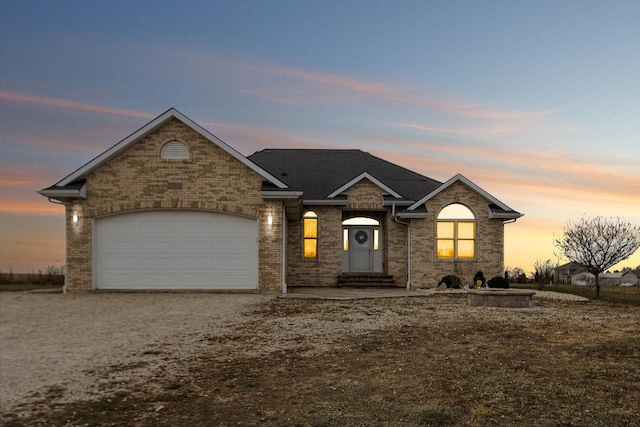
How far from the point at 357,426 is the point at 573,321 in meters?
9.06

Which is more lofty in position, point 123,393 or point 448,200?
point 448,200

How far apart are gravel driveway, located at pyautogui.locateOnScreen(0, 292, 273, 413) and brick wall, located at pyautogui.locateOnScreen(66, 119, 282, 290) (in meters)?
1.64

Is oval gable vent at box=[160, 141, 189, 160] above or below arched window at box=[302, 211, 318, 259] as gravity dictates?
above

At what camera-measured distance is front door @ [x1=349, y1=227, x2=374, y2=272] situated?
24.7 meters

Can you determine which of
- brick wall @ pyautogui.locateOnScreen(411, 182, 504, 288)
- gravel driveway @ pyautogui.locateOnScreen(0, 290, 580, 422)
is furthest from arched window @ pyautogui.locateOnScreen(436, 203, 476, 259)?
gravel driveway @ pyautogui.locateOnScreen(0, 290, 580, 422)

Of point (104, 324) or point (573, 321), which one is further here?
point (573, 321)

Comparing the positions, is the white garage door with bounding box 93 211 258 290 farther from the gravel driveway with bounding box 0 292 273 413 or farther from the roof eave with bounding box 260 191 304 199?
the gravel driveway with bounding box 0 292 273 413

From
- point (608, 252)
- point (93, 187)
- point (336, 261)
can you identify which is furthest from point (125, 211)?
point (608, 252)

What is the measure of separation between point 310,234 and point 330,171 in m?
4.26

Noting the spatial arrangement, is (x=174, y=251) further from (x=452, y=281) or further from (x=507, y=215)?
(x=507, y=215)

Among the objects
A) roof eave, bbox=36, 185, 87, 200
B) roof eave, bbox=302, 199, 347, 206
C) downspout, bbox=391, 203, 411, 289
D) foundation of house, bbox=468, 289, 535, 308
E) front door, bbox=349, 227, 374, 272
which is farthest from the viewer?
front door, bbox=349, 227, 374, 272

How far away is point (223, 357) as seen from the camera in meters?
8.65

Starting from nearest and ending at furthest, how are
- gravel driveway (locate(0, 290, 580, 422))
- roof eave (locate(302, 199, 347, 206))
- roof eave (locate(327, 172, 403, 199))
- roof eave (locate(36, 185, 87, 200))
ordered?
gravel driveway (locate(0, 290, 580, 422)) < roof eave (locate(36, 185, 87, 200)) < roof eave (locate(302, 199, 347, 206)) < roof eave (locate(327, 172, 403, 199))

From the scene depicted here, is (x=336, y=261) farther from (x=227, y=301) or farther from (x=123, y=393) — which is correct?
(x=123, y=393)
